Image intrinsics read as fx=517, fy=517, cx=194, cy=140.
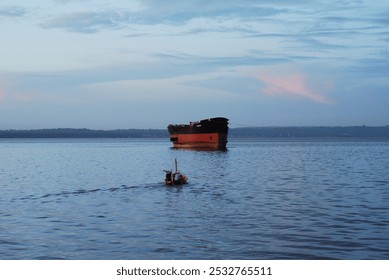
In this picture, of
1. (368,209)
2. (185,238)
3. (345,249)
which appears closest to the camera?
(345,249)

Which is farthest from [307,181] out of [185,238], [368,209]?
[185,238]

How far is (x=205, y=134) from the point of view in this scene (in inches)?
4688

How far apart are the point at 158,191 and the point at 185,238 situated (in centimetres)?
1864

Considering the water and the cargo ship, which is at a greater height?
the cargo ship

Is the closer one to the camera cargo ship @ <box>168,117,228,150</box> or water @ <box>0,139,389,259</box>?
water @ <box>0,139,389,259</box>

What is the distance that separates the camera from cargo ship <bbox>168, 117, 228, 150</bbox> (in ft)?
370

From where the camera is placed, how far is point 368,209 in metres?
29.8

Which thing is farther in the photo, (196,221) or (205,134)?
(205,134)

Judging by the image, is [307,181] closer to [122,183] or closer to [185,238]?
[122,183]

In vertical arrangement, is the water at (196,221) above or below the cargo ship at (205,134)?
below

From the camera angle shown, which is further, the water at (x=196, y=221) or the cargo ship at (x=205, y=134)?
the cargo ship at (x=205, y=134)

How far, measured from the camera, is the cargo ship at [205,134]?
370 ft

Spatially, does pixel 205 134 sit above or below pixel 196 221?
above
